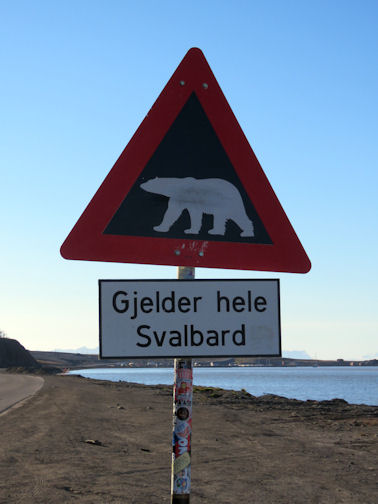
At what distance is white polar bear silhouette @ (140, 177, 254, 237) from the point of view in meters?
2.91

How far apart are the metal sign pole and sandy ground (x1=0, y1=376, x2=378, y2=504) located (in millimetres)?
5585

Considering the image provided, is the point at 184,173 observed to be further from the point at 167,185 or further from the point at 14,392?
the point at 14,392

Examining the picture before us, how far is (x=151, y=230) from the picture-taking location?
2.90m

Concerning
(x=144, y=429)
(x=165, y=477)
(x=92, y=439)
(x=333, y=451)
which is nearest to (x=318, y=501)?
(x=165, y=477)

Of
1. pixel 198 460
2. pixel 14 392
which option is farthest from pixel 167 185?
pixel 14 392

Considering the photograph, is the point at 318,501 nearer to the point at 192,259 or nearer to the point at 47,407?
the point at 192,259

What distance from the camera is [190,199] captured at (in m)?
2.93

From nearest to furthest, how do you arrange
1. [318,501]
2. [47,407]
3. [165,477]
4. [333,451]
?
[318,501] < [165,477] < [333,451] < [47,407]

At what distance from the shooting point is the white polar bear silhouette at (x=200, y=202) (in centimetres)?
291

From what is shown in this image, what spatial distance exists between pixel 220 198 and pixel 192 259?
32 centimetres

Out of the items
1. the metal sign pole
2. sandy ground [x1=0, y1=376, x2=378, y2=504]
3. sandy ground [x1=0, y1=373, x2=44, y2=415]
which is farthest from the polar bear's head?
sandy ground [x1=0, y1=373, x2=44, y2=415]

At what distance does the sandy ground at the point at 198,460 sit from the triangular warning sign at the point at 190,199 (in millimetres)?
6008

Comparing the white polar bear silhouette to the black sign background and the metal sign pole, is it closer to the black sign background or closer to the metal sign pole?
the black sign background

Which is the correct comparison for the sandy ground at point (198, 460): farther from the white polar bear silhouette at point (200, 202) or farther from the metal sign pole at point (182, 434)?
the white polar bear silhouette at point (200, 202)
